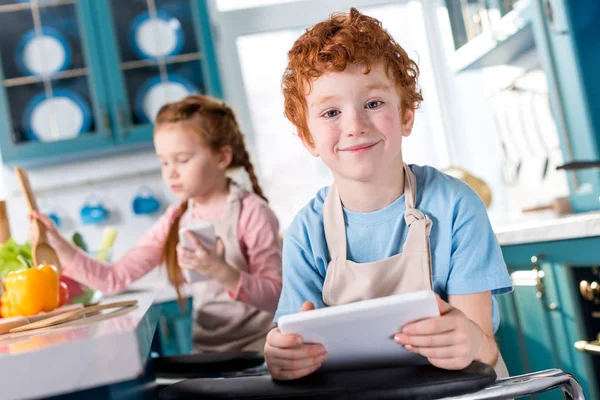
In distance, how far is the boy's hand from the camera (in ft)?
2.72

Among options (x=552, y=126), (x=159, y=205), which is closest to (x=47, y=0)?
(x=159, y=205)

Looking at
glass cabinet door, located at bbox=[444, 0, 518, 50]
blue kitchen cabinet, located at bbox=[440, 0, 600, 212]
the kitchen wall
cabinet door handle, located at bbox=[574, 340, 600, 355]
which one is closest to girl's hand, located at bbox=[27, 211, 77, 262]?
cabinet door handle, located at bbox=[574, 340, 600, 355]

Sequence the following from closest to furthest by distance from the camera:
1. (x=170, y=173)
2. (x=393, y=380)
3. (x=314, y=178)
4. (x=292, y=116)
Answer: (x=393, y=380), (x=292, y=116), (x=170, y=173), (x=314, y=178)

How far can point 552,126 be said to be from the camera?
2.90 metres

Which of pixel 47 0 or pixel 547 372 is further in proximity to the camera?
pixel 47 0

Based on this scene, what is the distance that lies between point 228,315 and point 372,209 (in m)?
0.91

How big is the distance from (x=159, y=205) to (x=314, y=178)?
2.54 ft

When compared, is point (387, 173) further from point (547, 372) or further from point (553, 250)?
point (553, 250)

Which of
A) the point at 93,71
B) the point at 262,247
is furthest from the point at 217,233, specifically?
the point at 93,71

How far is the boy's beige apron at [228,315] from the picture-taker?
1.93 metres

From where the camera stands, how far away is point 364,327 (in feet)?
2.60

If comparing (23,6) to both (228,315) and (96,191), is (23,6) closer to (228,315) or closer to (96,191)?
(96,191)

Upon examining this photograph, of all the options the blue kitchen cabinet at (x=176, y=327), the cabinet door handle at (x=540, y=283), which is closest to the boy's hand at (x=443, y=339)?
the cabinet door handle at (x=540, y=283)

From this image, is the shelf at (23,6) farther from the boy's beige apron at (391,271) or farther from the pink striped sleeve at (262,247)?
the boy's beige apron at (391,271)
